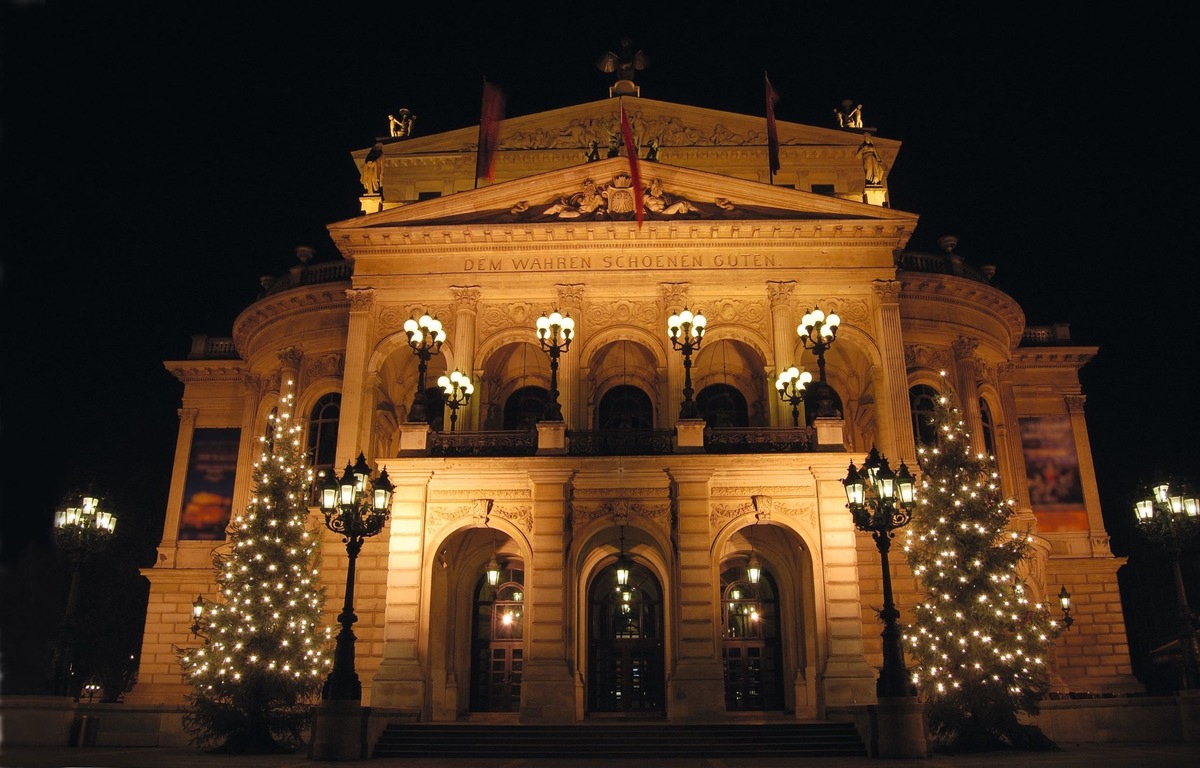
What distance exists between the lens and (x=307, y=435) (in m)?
35.0

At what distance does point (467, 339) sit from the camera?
3117 cm

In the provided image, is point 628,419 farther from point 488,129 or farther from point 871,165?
point 871,165

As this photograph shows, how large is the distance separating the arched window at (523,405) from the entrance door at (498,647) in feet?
19.8

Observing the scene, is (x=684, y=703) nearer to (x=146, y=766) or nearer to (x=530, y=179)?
(x=146, y=766)

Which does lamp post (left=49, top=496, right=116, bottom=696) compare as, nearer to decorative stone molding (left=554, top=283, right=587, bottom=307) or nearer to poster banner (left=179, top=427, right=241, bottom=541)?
decorative stone molding (left=554, top=283, right=587, bottom=307)

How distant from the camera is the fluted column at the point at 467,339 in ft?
100

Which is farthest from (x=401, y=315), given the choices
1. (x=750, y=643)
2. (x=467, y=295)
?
(x=750, y=643)

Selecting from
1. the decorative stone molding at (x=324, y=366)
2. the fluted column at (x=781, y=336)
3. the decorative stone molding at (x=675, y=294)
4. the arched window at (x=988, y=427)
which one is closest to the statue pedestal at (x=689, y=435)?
the fluted column at (x=781, y=336)

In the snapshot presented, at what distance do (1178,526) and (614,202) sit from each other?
18.9 metres

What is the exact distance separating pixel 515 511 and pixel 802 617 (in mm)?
9495

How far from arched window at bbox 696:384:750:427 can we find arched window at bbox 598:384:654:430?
6.42 ft

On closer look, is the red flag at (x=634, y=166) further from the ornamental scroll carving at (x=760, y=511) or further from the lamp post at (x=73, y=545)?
the lamp post at (x=73, y=545)

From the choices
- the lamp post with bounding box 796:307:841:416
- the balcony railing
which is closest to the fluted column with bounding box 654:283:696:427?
the balcony railing

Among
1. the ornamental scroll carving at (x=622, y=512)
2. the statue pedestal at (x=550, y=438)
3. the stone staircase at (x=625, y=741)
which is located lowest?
the stone staircase at (x=625, y=741)
